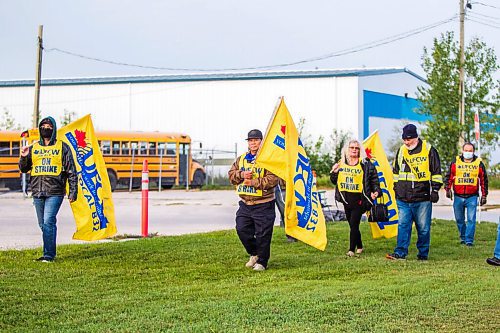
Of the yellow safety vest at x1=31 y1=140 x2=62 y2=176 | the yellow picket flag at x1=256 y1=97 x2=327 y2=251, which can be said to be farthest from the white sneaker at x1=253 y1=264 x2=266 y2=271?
the yellow safety vest at x1=31 y1=140 x2=62 y2=176

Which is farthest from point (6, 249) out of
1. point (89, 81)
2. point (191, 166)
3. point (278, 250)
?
point (89, 81)

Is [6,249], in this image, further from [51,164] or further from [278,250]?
[278,250]

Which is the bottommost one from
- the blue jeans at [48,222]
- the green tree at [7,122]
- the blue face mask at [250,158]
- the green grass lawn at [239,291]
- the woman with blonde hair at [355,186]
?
the green grass lawn at [239,291]

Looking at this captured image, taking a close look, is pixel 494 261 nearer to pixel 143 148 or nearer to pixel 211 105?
pixel 143 148

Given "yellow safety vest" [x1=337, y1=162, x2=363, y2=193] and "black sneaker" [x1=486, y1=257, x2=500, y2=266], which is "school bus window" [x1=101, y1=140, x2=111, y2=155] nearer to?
"yellow safety vest" [x1=337, y1=162, x2=363, y2=193]

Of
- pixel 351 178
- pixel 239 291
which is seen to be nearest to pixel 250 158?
pixel 351 178

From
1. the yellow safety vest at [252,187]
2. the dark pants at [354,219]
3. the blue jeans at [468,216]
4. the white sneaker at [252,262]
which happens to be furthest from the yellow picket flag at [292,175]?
the blue jeans at [468,216]

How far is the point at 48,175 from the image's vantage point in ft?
39.2

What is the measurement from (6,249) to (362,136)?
131ft

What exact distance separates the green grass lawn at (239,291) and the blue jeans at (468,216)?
3.63 ft

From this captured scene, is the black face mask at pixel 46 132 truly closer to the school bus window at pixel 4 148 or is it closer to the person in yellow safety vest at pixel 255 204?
the person in yellow safety vest at pixel 255 204

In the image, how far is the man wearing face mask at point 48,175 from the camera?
11914 millimetres

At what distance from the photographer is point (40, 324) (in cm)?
738

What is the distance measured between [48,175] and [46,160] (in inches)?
8.6
